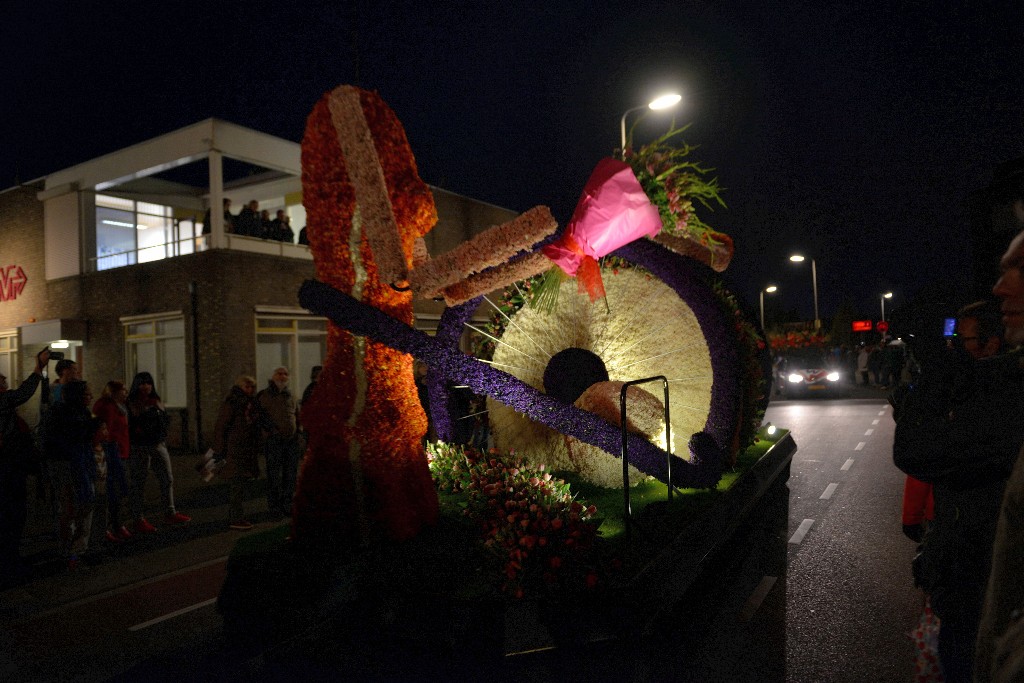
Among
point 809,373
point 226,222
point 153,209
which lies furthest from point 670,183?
point 809,373

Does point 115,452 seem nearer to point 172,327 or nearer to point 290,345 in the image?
point 290,345

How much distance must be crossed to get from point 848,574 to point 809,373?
18.5 m

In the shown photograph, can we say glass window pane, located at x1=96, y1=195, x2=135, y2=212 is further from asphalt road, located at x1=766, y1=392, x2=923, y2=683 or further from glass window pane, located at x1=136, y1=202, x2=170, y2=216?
asphalt road, located at x1=766, y1=392, x2=923, y2=683

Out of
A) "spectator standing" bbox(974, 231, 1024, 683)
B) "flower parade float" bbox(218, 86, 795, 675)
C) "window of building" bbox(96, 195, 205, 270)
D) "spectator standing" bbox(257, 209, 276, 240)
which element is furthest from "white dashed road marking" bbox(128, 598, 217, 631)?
"window of building" bbox(96, 195, 205, 270)

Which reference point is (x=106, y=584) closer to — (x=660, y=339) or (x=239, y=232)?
(x=660, y=339)

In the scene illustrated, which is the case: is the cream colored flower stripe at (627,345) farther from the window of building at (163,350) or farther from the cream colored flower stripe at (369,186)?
the window of building at (163,350)

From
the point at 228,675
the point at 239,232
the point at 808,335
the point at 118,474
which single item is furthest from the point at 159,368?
the point at 808,335

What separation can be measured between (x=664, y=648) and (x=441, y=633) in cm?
134

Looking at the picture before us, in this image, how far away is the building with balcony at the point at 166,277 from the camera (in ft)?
43.4

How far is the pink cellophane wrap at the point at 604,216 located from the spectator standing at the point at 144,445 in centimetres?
557

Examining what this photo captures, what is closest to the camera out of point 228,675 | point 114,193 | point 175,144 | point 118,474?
point 228,675

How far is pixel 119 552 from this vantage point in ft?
21.9

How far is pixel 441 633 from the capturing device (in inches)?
128

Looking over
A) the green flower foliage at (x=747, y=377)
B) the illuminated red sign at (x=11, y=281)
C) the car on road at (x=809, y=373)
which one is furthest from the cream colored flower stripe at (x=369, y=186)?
the car on road at (x=809, y=373)
